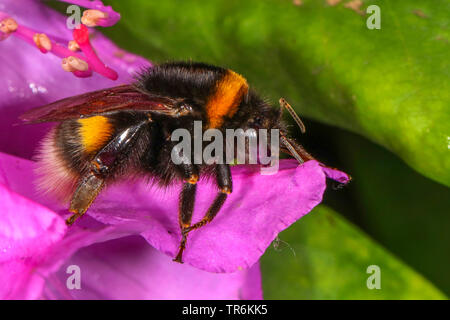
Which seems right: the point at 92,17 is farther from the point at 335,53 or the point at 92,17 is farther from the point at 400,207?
the point at 400,207

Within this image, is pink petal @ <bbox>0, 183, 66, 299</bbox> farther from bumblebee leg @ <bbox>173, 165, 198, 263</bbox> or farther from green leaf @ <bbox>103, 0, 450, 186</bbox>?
green leaf @ <bbox>103, 0, 450, 186</bbox>

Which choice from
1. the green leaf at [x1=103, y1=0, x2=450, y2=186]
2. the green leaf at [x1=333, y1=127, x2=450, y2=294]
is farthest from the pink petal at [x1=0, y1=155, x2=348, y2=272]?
the green leaf at [x1=333, y1=127, x2=450, y2=294]

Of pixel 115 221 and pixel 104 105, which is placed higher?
pixel 104 105

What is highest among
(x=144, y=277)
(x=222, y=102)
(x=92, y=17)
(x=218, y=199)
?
(x=92, y=17)

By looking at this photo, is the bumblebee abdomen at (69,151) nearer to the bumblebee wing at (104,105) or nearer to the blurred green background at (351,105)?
the bumblebee wing at (104,105)

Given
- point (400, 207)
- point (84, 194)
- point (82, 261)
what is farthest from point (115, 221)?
point (400, 207)

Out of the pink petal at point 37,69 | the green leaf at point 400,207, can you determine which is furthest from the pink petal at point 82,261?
the green leaf at point 400,207
